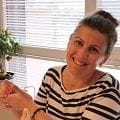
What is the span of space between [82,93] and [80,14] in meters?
0.83

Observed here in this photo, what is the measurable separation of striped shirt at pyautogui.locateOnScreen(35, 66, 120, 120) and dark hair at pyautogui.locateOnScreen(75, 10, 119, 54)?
6.8 inches

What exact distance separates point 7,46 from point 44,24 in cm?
35

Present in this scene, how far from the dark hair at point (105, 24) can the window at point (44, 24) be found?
0.54 meters

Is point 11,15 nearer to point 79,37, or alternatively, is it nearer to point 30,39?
point 30,39

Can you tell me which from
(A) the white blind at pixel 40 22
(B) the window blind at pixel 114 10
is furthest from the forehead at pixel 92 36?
(A) the white blind at pixel 40 22

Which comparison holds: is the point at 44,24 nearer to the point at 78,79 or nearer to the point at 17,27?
the point at 17,27

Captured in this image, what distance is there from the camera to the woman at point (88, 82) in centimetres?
127

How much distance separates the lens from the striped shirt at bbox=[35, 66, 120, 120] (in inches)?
49.3

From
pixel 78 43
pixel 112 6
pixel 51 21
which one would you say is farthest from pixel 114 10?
pixel 78 43

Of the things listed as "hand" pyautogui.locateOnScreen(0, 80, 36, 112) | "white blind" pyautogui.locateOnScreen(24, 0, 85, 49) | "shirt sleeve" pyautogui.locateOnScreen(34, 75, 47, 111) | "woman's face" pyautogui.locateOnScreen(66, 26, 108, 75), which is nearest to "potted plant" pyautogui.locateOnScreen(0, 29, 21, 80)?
"white blind" pyautogui.locateOnScreen(24, 0, 85, 49)

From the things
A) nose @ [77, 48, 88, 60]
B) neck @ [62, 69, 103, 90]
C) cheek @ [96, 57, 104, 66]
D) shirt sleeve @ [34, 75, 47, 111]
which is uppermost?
nose @ [77, 48, 88, 60]

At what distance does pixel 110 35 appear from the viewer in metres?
1.30

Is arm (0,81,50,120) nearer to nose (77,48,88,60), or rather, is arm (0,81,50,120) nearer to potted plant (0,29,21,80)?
nose (77,48,88,60)

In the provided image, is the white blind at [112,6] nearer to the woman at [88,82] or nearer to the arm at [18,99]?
the woman at [88,82]
